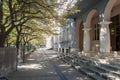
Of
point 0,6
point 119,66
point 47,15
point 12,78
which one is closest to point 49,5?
point 47,15

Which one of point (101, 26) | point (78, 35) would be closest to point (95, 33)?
point (78, 35)

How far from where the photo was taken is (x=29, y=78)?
1180cm

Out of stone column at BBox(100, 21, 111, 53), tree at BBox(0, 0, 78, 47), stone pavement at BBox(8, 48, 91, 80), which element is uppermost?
tree at BBox(0, 0, 78, 47)

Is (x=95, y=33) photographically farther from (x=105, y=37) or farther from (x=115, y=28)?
(x=105, y=37)

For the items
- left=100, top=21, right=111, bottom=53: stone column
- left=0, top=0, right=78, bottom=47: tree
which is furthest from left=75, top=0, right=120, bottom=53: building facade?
left=0, top=0, right=78, bottom=47: tree

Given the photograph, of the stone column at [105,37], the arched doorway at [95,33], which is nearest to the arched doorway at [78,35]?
the arched doorway at [95,33]

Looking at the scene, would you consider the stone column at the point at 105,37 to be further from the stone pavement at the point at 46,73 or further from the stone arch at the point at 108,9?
the stone pavement at the point at 46,73

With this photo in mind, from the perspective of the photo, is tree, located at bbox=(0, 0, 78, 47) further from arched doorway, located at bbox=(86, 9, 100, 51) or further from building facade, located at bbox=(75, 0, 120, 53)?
arched doorway, located at bbox=(86, 9, 100, 51)

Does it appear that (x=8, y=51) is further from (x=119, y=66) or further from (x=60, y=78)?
(x=119, y=66)

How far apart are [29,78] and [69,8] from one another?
5.96 m

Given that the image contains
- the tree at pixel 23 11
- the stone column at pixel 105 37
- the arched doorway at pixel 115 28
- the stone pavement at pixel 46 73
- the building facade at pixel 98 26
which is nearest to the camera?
the stone pavement at pixel 46 73

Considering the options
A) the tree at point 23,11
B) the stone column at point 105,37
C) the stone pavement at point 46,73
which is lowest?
the stone pavement at point 46,73

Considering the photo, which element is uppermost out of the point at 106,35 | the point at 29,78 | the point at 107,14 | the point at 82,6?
the point at 82,6

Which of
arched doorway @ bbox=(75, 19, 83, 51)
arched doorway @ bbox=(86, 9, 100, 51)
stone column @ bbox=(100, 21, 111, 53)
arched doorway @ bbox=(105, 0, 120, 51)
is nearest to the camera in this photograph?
stone column @ bbox=(100, 21, 111, 53)
